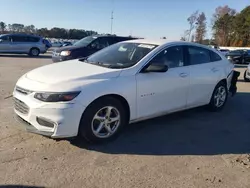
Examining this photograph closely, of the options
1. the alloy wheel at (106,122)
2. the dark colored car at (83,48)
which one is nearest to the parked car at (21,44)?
the dark colored car at (83,48)

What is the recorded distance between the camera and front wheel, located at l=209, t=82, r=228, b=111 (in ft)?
20.0

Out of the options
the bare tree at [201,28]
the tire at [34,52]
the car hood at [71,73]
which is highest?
the bare tree at [201,28]

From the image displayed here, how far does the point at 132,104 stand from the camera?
4367mm

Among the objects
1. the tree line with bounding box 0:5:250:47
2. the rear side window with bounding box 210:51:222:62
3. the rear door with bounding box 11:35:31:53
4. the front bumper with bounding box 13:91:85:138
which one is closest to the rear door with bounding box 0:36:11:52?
the rear door with bounding box 11:35:31:53

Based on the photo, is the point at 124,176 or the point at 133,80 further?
the point at 133,80

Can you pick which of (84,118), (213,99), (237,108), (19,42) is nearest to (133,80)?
(84,118)

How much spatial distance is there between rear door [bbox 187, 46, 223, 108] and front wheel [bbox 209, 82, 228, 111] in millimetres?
196

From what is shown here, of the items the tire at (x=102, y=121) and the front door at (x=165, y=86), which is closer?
the tire at (x=102, y=121)

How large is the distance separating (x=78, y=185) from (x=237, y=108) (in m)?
4.84

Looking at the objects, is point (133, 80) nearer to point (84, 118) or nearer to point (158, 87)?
point (158, 87)

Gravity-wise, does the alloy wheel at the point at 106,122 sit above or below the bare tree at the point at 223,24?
below

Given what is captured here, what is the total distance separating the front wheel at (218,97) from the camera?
6.11 m

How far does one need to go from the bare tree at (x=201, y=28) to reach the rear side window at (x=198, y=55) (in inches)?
2465

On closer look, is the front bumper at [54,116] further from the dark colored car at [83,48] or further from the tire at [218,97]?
the dark colored car at [83,48]
